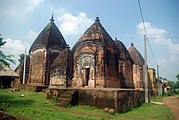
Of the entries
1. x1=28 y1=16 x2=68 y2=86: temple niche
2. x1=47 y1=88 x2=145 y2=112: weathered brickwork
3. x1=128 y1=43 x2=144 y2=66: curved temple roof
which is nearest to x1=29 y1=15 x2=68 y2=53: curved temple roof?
x1=28 y1=16 x2=68 y2=86: temple niche

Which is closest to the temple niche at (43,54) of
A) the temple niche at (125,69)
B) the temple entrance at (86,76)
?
the temple entrance at (86,76)

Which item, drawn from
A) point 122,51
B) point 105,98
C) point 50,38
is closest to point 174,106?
point 122,51

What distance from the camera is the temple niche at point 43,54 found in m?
25.6

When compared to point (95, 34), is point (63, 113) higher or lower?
lower

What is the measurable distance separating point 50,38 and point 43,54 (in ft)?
9.14

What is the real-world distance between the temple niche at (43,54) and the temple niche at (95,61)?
692 cm

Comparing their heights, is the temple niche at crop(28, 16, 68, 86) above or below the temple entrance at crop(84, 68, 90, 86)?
above

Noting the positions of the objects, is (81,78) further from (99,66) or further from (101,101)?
(101,101)

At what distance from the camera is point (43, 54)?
26.2 metres

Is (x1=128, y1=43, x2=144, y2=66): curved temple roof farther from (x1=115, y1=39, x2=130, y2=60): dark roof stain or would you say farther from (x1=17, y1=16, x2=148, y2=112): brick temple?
(x1=115, y1=39, x2=130, y2=60): dark roof stain

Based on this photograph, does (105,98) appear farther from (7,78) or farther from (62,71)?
(7,78)

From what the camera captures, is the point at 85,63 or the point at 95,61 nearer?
the point at 95,61

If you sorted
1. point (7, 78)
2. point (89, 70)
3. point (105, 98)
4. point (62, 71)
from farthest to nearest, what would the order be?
point (7, 78) → point (62, 71) → point (89, 70) → point (105, 98)

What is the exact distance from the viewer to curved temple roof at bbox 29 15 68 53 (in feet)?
87.6
